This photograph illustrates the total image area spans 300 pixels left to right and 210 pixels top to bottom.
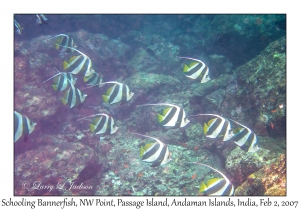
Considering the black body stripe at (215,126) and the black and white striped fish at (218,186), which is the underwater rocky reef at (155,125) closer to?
the black body stripe at (215,126)

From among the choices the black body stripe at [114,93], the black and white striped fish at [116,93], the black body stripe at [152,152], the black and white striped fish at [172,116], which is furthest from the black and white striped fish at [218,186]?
the black body stripe at [114,93]

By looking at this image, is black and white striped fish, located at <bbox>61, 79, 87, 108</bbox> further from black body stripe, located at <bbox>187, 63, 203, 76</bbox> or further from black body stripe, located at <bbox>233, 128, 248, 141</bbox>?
black body stripe, located at <bbox>233, 128, 248, 141</bbox>

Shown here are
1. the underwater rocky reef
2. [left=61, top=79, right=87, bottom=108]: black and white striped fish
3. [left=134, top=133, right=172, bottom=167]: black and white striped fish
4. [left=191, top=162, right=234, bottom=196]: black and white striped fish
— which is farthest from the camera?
[left=61, top=79, right=87, bottom=108]: black and white striped fish

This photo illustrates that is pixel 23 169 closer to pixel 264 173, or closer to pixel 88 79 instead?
pixel 88 79

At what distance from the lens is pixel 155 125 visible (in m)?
6.34

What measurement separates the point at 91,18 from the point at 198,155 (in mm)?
11689

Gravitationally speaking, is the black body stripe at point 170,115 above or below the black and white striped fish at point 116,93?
below

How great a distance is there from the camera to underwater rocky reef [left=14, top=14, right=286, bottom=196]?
4.09m

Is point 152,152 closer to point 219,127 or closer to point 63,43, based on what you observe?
point 219,127

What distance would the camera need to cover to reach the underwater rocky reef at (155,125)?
4.09 metres

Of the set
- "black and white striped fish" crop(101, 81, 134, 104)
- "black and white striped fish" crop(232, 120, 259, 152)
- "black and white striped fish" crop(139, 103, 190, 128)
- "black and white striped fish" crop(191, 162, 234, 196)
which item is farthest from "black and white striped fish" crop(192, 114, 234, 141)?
"black and white striped fish" crop(101, 81, 134, 104)
